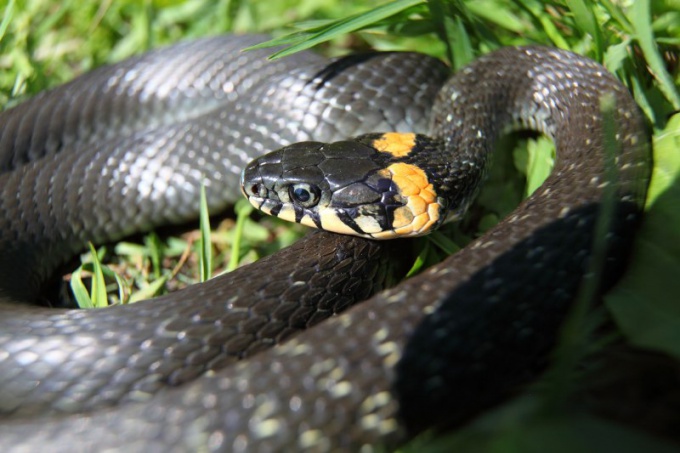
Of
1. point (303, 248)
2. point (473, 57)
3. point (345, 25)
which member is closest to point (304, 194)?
point (303, 248)

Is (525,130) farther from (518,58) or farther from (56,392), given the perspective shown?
(56,392)

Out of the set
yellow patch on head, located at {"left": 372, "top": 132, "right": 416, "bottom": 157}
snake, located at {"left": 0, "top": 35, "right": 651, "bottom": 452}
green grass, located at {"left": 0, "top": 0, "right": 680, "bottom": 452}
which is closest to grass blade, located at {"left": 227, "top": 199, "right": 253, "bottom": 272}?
green grass, located at {"left": 0, "top": 0, "right": 680, "bottom": 452}

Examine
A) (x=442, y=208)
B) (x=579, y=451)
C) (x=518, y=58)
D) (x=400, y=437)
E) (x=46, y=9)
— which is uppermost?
(x=46, y=9)

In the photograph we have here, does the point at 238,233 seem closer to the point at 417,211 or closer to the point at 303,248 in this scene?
the point at 303,248

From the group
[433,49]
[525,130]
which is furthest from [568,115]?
[433,49]

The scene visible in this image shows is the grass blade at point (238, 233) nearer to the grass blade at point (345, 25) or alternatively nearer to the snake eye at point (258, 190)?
the snake eye at point (258, 190)

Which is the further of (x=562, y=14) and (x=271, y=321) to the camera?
(x=562, y=14)
